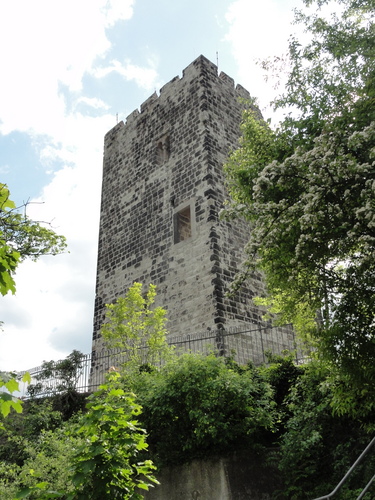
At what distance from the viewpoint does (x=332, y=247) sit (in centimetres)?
657

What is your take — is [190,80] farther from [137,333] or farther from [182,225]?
[137,333]

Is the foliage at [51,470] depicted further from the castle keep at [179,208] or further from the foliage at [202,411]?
the castle keep at [179,208]

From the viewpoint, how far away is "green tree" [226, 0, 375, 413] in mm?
6137

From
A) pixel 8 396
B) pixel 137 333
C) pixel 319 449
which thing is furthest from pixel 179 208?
pixel 8 396

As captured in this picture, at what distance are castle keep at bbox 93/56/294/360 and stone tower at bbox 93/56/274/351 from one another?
0.11 ft

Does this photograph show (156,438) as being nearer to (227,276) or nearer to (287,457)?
(287,457)

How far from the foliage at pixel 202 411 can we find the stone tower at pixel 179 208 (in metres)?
3.91

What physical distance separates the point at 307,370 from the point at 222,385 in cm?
145

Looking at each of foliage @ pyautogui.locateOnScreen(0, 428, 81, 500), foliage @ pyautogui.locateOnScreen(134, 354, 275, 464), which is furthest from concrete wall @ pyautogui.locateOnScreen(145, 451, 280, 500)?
foliage @ pyautogui.locateOnScreen(0, 428, 81, 500)

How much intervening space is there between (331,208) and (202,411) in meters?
3.60

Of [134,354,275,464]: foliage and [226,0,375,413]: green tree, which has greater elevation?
[226,0,375,413]: green tree

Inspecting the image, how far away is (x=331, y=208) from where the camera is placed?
20.7ft

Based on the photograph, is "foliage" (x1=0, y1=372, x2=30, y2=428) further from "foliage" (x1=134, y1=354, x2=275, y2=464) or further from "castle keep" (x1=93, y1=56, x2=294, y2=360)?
"castle keep" (x1=93, y1=56, x2=294, y2=360)

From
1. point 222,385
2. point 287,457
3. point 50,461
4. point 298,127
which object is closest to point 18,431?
point 50,461
